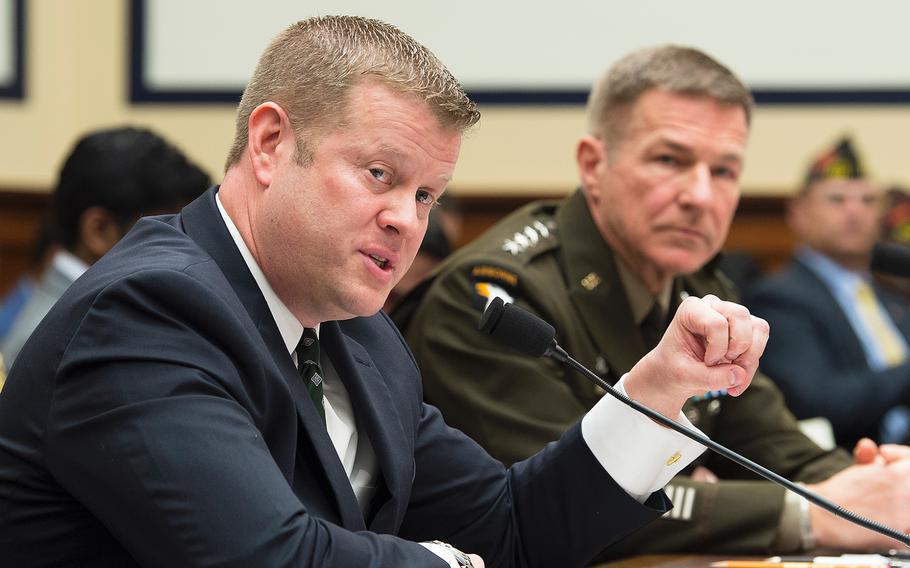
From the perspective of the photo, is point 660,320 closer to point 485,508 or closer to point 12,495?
point 485,508

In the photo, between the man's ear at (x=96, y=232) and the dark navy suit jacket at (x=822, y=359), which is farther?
the dark navy suit jacket at (x=822, y=359)

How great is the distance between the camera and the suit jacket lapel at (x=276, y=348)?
138cm

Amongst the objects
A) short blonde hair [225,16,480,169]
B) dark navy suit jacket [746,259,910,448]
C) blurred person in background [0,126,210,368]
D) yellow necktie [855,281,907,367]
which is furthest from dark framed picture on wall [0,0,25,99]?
short blonde hair [225,16,480,169]

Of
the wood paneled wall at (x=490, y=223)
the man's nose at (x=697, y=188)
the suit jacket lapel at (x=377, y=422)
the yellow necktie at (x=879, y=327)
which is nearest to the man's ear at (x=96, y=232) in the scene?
the man's nose at (x=697, y=188)

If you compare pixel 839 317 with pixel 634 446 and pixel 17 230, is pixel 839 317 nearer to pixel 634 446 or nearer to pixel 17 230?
pixel 634 446

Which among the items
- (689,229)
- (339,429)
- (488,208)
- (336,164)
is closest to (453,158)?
(336,164)

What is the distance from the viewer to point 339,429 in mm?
1511

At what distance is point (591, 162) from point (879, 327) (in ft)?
7.66

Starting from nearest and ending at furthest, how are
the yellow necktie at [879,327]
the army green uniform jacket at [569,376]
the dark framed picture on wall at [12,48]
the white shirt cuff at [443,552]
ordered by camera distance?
the white shirt cuff at [443,552] → the army green uniform jacket at [569,376] → the yellow necktie at [879,327] → the dark framed picture on wall at [12,48]

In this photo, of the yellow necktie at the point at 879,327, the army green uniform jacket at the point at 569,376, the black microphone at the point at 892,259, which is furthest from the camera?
the yellow necktie at the point at 879,327

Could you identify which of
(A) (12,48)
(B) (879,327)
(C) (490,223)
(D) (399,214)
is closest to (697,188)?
(D) (399,214)

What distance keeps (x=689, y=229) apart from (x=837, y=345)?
211cm

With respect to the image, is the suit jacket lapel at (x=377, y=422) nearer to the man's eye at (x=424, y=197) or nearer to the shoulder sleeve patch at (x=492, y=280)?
the man's eye at (x=424, y=197)

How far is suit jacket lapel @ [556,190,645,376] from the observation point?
2238 mm
